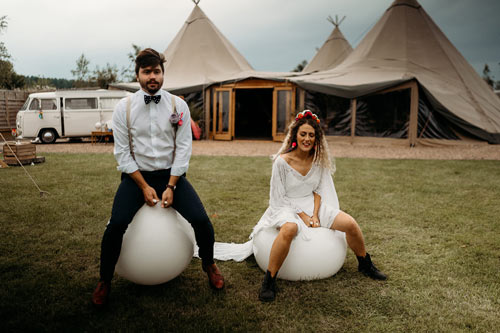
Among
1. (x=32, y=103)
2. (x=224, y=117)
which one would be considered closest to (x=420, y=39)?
(x=224, y=117)

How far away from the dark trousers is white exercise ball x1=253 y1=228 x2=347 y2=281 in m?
0.48

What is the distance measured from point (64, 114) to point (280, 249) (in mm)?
14005

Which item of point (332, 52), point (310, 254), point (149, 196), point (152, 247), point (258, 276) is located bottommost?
point (258, 276)

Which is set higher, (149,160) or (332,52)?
(332,52)

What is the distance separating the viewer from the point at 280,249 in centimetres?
290

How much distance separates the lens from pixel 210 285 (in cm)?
297

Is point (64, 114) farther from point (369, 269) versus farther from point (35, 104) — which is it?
point (369, 269)

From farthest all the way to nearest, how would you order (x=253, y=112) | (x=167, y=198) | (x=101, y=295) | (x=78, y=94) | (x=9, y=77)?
(x=9, y=77)
(x=253, y=112)
(x=78, y=94)
(x=167, y=198)
(x=101, y=295)

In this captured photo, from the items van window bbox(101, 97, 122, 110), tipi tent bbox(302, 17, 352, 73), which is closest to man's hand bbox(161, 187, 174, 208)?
van window bbox(101, 97, 122, 110)

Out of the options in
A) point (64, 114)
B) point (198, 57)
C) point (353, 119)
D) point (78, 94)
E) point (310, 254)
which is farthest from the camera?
point (198, 57)

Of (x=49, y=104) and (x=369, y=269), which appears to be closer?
(x=369, y=269)

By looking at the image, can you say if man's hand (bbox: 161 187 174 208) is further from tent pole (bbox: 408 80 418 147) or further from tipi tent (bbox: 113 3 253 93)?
tipi tent (bbox: 113 3 253 93)

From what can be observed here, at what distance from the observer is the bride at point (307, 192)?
3.11 meters

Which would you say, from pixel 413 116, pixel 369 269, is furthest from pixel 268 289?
pixel 413 116
